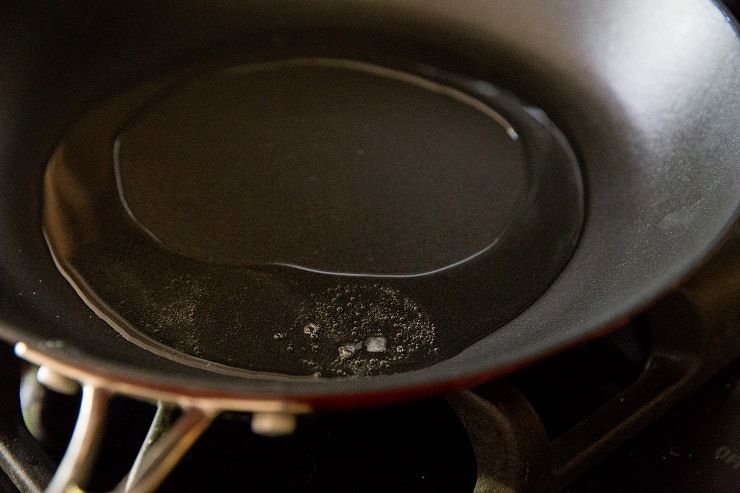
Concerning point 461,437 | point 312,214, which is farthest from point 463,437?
point 312,214

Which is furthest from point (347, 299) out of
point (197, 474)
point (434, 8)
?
point (434, 8)

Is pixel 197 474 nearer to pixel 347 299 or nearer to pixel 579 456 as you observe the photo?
pixel 347 299

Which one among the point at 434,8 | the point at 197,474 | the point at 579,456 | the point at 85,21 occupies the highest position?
the point at 434,8

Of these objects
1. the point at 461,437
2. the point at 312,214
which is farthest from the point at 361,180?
the point at 461,437

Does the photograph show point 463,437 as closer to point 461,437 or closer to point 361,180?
point 461,437

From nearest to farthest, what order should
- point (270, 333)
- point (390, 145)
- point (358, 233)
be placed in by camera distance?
point (270, 333) < point (358, 233) < point (390, 145)
